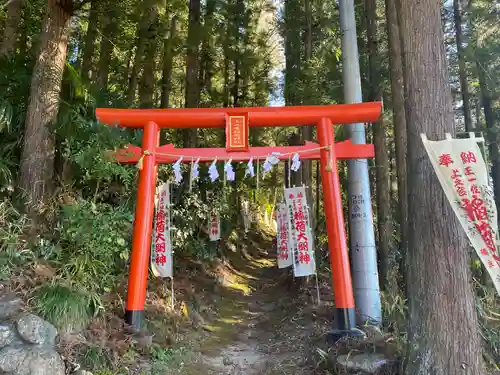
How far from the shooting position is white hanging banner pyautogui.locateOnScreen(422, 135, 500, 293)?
12.9 feet

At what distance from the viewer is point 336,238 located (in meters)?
6.12

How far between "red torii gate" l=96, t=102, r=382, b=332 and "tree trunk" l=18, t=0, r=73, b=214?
0.72 m

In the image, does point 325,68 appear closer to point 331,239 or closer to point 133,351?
point 331,239

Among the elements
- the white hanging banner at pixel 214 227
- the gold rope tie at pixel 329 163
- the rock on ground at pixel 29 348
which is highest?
the gold rope tie at pixel 329 163

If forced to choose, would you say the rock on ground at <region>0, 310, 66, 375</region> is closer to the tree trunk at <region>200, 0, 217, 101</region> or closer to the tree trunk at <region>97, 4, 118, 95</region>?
the tree trunk at <region>97, 4, 118, 95</region>

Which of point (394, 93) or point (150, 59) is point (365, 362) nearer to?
point (394, 93)

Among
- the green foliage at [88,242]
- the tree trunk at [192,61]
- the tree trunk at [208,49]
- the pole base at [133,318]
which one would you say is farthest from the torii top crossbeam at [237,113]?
the tree trunk at [208,49]

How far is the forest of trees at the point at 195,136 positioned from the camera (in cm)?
409

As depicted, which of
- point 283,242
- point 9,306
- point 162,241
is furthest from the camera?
point 283,242

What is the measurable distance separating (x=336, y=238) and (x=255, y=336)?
132 inches

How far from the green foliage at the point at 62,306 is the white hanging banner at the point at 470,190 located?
4.26 meters

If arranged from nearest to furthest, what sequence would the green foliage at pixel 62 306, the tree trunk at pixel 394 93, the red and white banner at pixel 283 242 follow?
the green foliage at pixel 62 306 → the tree trunk at pixel 394 93 → the red and white banner at pixel 283 242

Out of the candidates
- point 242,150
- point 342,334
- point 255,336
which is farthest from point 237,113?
point 255,336

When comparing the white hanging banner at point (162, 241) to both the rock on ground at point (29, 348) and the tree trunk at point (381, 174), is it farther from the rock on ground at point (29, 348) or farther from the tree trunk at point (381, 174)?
the tree trunk at point (381, 174)
